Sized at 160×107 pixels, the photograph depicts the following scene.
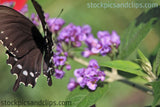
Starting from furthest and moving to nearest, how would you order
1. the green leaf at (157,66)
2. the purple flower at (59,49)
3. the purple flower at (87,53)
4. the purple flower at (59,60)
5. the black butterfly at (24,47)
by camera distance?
the purple flower at (87,53) → the purple flower at (59,49) → the purple flower at (59,60) → the black butterfly at (24,47) → the green leaf at (157,66)

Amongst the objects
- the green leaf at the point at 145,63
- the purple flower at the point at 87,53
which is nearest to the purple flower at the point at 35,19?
the purple flower at the point at 87,53

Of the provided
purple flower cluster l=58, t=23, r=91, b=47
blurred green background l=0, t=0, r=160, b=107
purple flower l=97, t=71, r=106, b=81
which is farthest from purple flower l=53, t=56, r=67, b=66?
blurred green background l=0, t=0, r=160, b=107

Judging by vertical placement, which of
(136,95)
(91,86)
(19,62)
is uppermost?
(19,62)

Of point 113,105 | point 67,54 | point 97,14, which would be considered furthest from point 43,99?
point 97,14

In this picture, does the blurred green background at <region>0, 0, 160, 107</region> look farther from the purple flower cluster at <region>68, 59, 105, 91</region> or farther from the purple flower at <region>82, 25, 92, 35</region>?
the purple flower cluster at <region>68, 59, 105, 91</region>

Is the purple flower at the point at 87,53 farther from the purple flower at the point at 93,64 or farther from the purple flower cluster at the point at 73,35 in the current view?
the purple flower at the point at 93,64

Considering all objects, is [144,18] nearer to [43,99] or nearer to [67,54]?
[67,54]
